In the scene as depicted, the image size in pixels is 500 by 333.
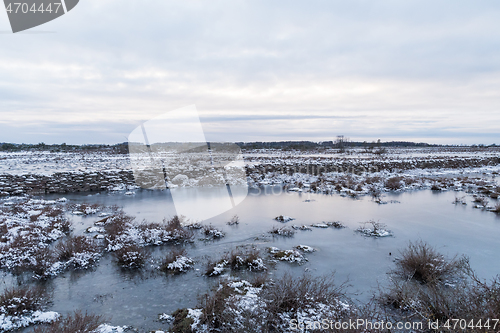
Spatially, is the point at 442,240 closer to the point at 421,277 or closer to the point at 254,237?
the point at 421,277

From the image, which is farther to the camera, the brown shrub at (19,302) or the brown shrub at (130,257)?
the brown shrub at (130,257)

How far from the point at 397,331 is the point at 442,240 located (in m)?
7.52

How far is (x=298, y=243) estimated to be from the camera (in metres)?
10.9

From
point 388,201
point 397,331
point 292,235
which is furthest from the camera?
point 388,201

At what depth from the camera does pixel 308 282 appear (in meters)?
6.14

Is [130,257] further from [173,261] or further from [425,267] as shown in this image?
[425,267]

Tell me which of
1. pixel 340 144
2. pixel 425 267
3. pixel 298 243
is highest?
pixel 340 144

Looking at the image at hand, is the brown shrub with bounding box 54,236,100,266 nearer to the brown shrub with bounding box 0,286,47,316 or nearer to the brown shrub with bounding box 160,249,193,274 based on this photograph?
the brown shrub with bounding box 0,286,47,316

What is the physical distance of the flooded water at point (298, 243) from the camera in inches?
274

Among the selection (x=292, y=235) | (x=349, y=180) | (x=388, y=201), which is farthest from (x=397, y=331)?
(x=349, y=180)

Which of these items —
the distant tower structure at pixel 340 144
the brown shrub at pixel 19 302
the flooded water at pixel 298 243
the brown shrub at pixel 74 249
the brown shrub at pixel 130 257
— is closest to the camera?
the brown shrub at pixel 19 302

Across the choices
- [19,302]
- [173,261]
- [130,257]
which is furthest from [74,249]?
[173,261]

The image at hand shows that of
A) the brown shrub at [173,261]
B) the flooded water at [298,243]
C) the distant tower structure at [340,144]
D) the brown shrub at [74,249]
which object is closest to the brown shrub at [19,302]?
the flooded water at [298,243]

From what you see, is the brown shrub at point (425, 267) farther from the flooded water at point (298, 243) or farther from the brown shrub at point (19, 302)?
the brown shrub at point (19, 302)
